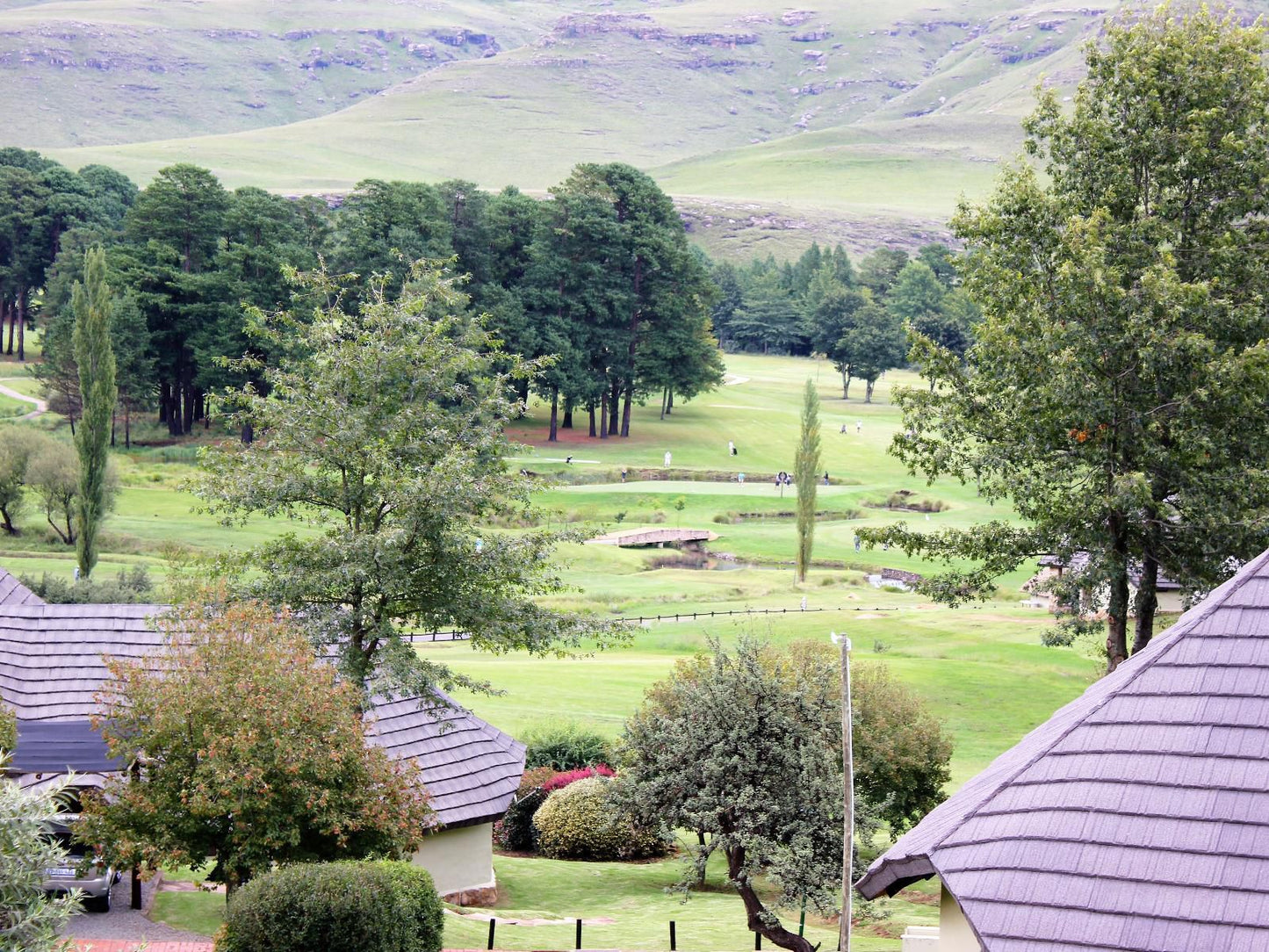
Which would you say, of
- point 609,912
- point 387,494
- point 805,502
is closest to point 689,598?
point 805,502

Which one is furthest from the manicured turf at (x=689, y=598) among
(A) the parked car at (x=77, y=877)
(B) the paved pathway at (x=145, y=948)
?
(B) the paved pathway at (x=145, y=948)

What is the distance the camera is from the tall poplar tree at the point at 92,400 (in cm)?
5150

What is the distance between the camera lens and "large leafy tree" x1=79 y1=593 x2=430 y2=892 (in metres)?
16.7

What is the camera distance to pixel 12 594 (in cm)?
2475

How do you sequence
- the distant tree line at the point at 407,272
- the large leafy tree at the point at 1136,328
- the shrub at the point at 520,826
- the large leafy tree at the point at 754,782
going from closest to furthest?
the large leafy tree at the point at 754,782 → the large leafy tree at the point at 1136,328 → the shrub at the point at 520,826 → the distant tree line at the point at 407,272

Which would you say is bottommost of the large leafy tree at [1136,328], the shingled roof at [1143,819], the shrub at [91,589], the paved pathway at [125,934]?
the shrub at [91,589]

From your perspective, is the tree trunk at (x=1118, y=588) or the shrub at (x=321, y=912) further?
the tree trunk at (x=1118, y=588)

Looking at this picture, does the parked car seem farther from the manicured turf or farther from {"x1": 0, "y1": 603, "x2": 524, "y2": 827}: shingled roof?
{"x1": 0, "y1": 603, "x2": 524, "y2": 827}: shingled roof

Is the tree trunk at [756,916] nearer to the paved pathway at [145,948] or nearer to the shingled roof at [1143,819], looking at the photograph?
the paved pathway at [145,948]

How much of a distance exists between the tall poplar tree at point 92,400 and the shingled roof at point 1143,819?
45.4 m

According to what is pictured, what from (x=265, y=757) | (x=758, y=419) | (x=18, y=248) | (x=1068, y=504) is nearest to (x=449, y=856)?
(x=265, y=757)

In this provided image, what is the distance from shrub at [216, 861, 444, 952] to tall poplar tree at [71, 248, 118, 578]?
37664 mm

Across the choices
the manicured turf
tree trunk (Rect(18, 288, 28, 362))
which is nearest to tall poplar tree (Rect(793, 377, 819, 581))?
the manicured turf

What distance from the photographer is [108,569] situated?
2083 inches
